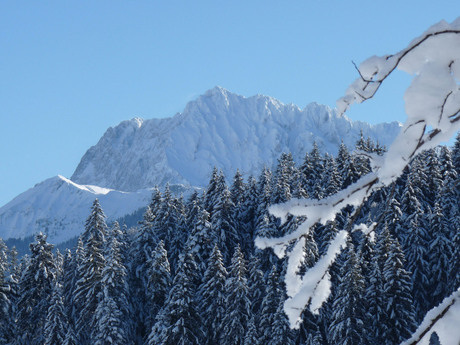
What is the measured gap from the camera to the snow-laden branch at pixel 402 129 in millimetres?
1596

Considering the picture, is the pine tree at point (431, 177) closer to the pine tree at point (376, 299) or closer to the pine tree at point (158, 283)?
the pine tree at point (376, 299)

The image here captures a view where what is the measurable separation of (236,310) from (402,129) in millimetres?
34728

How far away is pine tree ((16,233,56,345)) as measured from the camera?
40.8 metres

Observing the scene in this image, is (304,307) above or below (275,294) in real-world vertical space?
below

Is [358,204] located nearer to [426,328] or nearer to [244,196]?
[426,328]

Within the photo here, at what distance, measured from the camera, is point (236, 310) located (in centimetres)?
3525

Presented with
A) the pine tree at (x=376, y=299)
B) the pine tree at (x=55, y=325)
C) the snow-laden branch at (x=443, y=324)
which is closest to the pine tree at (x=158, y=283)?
the pine tree at (x=55, y=325)

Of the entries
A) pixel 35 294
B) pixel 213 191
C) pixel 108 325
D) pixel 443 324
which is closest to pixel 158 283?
pixel 108 325

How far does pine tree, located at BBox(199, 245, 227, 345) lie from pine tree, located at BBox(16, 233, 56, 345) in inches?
458

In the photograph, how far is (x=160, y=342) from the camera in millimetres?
34375

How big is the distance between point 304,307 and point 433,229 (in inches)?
1707

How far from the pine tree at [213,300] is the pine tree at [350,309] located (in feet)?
30.0

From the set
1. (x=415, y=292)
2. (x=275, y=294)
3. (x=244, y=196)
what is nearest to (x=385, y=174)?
(x=275, y=294)

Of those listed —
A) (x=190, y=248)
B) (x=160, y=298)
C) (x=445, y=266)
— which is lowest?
(x=160, y=298)
